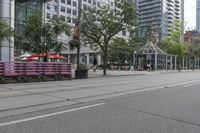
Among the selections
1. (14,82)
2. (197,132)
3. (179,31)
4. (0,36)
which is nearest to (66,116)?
(197,132)

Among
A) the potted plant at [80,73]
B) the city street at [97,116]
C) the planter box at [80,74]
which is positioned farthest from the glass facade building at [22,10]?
the city street at [97,116]

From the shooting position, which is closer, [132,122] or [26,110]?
[132,122]

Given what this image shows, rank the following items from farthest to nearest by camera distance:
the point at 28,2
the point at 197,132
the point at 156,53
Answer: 1. the point at 156,53
2. the point at 28,2
3. the point at 197,132

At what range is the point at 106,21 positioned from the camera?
34531 millimetres

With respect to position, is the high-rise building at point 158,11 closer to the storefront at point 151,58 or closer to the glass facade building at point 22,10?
the storefront at point 151,58

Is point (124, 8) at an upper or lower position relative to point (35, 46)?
upper

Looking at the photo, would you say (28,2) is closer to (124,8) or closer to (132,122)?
(124,8)

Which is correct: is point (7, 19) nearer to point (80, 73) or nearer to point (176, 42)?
point (80, 73)

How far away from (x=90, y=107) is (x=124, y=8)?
83.3ft

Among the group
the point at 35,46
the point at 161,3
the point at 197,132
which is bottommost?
the point at 197,132

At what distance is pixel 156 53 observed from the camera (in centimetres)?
5538

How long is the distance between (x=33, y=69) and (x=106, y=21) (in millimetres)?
13068

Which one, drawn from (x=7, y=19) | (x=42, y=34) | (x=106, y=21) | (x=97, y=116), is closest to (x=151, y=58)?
(x=106, y=21)

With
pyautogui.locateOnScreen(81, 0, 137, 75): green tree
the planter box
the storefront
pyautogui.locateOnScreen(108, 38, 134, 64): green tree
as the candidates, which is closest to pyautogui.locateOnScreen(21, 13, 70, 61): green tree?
the planter box
